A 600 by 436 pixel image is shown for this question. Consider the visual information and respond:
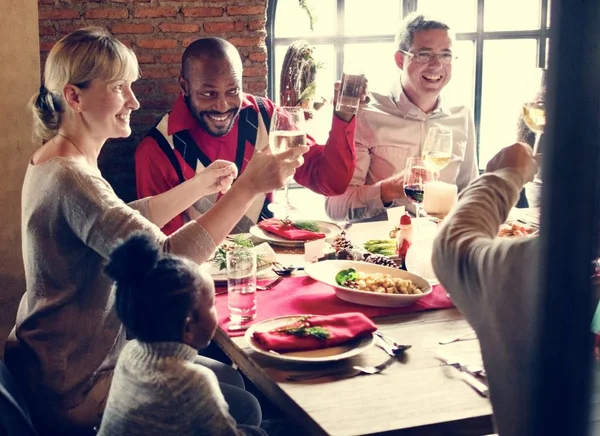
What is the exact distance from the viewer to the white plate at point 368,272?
1836mm

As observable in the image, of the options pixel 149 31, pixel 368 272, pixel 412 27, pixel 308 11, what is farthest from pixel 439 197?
pixel 308 11

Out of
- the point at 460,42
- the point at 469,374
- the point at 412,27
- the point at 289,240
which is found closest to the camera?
the point at 469,374

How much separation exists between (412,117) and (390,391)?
2.15 metres

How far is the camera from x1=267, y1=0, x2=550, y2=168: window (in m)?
4.88

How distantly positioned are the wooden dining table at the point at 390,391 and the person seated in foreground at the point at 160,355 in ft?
0.50

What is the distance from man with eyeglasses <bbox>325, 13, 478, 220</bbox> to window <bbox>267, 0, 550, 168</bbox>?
4.20 ft

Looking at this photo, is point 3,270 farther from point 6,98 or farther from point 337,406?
point 337,406

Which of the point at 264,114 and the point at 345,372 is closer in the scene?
the point at 345,372

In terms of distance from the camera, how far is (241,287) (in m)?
1.80

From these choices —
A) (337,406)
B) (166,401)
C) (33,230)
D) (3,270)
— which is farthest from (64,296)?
(3,270)

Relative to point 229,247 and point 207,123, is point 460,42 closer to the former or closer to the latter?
point 207,123

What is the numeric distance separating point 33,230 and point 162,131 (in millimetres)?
1261

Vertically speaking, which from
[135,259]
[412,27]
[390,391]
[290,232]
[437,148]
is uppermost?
[412,27]

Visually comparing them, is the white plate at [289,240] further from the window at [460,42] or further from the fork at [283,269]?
the window at [460,42]
